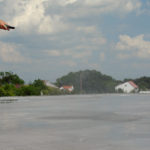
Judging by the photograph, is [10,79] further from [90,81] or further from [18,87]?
[90,81]

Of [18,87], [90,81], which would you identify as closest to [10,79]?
[18,87]

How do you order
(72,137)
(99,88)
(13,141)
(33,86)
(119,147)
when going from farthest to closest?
(99,88) < (33,86) < (72,137) < (13,141) < (119,147)

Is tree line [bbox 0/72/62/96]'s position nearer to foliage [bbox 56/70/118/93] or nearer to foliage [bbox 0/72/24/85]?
foliage [bbox 0/72/24/85]

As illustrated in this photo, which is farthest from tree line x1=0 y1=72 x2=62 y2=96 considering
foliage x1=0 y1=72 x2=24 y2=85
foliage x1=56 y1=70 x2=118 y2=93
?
foliage x1=56 y1=70 x2=118 y2=93

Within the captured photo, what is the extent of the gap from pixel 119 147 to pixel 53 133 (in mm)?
2986

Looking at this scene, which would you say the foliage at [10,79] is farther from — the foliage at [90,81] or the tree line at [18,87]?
the foliage at [90,81]

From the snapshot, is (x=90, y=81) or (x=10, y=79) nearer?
(x=10, y=79)

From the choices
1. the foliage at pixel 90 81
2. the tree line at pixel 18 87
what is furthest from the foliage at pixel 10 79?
the foliage at pixel 90 81

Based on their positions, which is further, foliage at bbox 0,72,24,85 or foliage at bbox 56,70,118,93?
foliage at bbox 56,70,118,93

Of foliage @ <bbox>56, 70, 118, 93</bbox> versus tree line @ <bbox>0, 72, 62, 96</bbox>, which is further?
foliage @ <bbox>56, 70, 118, 93</bbox>

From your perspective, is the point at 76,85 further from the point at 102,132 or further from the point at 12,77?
the point at 102,132

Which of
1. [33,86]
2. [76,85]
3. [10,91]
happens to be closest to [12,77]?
[33,86]

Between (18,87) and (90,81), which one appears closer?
(18,87)

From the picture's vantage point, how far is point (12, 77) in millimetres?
79000
